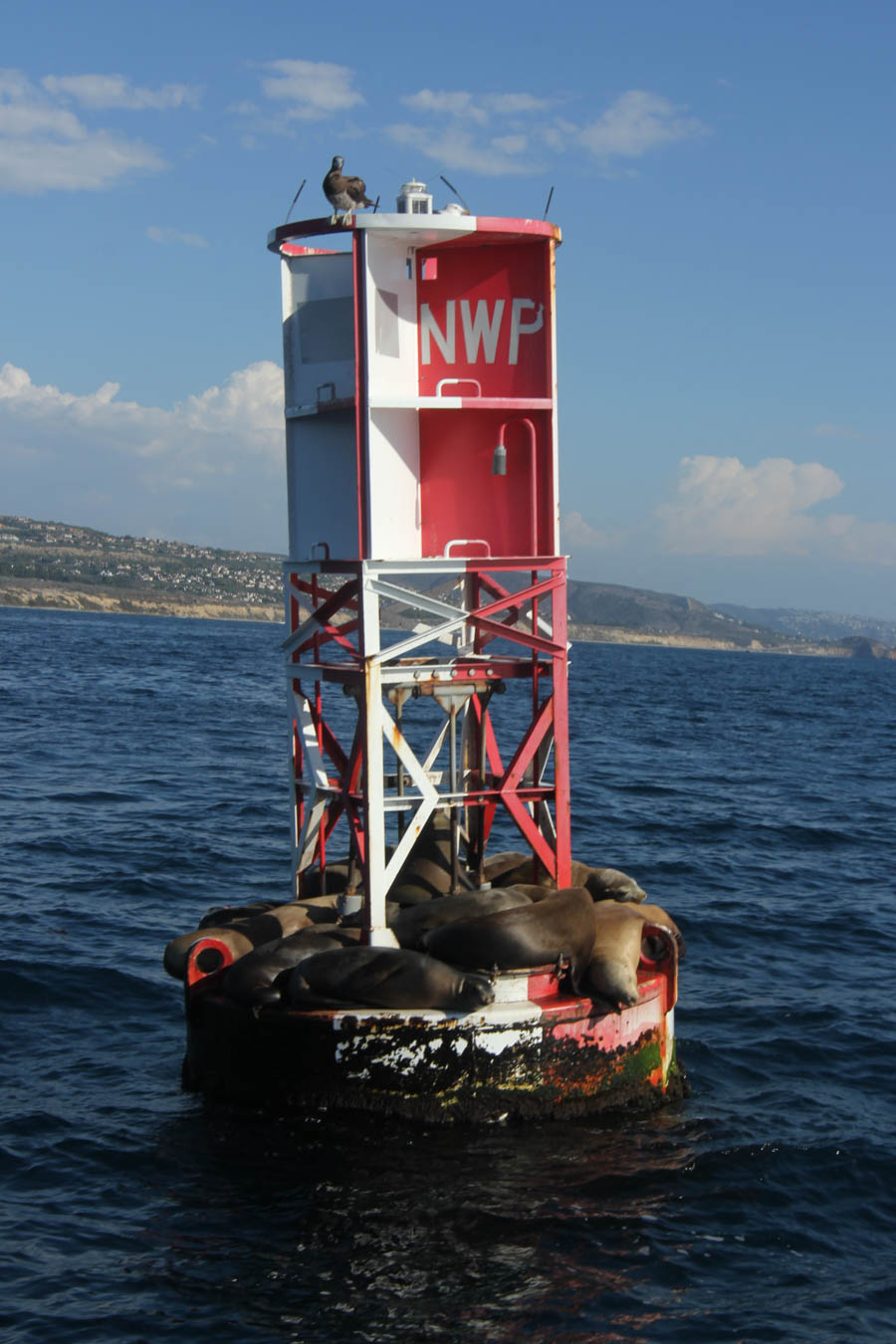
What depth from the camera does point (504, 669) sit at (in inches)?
683

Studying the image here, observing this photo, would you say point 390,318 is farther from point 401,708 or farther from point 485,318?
point 401,708

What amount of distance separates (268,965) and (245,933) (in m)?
1.09

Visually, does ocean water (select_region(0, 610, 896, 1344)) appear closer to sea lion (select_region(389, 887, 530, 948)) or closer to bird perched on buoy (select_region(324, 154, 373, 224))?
sea lion (select_region(389, 887, 530, 948))

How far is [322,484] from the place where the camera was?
16781 millimetres

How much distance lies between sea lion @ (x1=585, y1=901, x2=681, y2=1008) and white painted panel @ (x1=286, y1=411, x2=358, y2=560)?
17.2 ft

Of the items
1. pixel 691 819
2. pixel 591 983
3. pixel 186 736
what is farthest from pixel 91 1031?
pixel 186 736

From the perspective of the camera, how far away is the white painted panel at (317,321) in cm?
1636

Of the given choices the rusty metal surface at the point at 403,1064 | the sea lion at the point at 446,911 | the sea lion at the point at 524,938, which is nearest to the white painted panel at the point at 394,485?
the sea lion at the point at 446,911

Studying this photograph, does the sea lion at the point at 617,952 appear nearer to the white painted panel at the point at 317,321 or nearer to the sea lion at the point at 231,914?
the sea lion at the point at 231,914

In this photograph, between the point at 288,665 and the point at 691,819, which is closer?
the point at 288,665

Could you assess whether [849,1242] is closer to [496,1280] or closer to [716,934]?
[496,1280]

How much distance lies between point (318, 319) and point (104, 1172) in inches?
389

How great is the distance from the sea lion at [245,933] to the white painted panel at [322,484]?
14.2ft

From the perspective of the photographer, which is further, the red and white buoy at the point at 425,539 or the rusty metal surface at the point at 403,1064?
the red and white buoy at the point at 425,539
